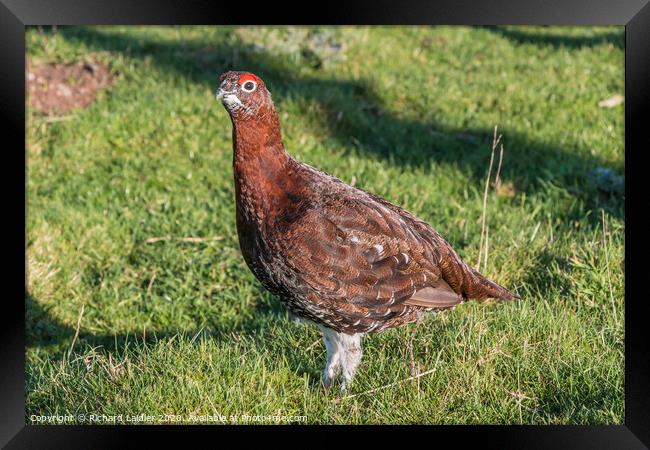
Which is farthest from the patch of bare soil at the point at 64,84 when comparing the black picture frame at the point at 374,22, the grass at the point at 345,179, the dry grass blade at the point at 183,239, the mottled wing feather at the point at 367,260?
the mottled wing feather at the point at 367,260

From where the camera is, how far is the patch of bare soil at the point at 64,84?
7891 millimetres

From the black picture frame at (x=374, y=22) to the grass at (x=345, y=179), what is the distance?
44 centimetres

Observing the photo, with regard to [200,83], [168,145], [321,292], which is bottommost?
[321,292]

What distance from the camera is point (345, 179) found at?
22.7 feet

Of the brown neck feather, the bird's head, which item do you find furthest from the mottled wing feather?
the bird's head

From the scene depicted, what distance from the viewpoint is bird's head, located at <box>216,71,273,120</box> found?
3.66 m

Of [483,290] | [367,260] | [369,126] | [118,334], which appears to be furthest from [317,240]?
[369,126]

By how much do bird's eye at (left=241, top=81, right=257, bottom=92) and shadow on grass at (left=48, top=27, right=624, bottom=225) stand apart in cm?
365

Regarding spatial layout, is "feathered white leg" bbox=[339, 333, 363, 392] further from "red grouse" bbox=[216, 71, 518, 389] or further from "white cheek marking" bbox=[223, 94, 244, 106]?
"white cheek marking" bbox=[223, 94, 244, 106]

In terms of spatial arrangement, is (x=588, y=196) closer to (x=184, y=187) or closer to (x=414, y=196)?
(x=414, y=196)

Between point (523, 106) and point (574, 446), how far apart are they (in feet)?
17.5

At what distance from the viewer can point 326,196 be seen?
4.02 meters

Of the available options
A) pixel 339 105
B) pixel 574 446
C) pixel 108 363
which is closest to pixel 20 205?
pixel 108 363

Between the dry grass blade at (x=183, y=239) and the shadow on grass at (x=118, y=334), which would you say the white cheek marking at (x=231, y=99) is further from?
the dry grass blade at (x=183, y=239)
